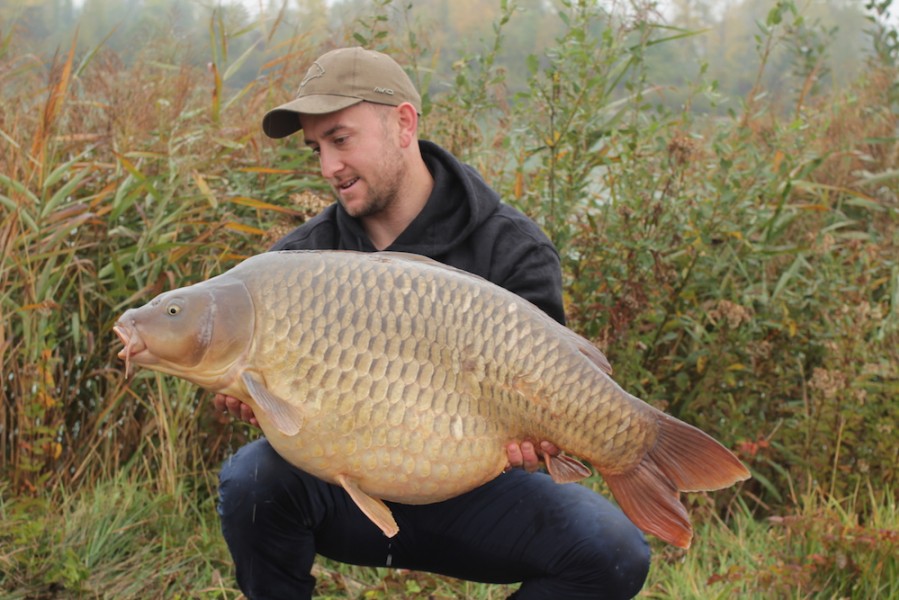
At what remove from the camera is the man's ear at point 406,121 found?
2.11 meters

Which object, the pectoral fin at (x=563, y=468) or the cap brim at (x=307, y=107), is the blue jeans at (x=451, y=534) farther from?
the cap brim at (x=307, y=107)

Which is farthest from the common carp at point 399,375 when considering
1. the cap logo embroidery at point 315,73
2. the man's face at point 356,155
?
the cap logo embroidery at point 315,73

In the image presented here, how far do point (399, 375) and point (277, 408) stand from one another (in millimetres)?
171

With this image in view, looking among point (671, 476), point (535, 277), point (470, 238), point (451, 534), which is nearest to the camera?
point (671, 476)

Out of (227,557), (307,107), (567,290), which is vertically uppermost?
(307,107)

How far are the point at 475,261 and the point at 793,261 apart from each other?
1532 mm

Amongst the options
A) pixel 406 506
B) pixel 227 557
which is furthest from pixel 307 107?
pixel 227 557

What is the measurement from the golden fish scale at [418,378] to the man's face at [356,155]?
1.57ft

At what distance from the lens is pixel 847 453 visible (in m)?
2.80

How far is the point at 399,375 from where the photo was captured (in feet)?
5.06

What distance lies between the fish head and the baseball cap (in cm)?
56

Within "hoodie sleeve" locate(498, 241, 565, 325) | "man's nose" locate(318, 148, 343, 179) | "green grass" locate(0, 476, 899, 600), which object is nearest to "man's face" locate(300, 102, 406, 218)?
"man's nose" locate(318, 148, 343, 179)

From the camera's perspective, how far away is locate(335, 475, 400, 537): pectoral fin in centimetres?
158

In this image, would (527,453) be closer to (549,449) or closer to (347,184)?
(549,449)
